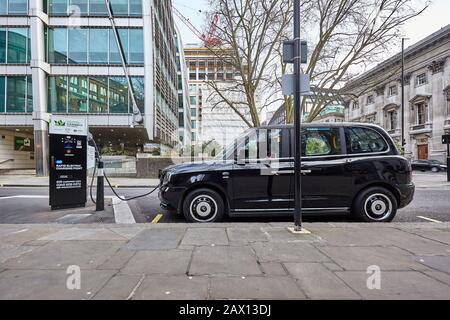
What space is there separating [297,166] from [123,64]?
2239 centimetres

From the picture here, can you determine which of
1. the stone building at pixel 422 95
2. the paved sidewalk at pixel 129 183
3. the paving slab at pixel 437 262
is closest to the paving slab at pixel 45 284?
the paving slab at pixel 437 262

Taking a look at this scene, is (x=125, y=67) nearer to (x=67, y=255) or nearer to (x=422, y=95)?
(x=67, y=255)

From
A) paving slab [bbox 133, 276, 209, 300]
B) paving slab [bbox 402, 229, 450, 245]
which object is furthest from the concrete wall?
paving slab [bbox 402, 229, 450, 245]

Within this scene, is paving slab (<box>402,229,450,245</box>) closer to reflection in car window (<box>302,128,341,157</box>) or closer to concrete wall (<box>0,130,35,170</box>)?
reflection in car window (<box>302,128,341,157</box>)

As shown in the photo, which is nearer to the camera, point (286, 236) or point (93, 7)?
point (286, 236)

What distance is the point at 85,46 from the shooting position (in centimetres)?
2327

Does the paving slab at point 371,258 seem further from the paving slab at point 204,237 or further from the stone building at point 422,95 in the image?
the stone building at point 422,95

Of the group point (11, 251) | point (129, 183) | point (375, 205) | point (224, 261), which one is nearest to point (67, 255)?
point (11, 251)

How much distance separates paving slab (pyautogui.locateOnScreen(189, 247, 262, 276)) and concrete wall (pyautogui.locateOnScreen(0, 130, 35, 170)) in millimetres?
27943

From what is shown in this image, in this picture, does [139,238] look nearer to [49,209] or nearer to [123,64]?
[49,209]

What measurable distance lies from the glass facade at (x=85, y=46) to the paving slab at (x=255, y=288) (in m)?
24.2

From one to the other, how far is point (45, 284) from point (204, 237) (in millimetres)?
2150

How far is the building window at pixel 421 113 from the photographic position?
3775 centimetres
